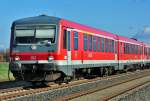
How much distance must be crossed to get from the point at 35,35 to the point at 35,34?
49mm

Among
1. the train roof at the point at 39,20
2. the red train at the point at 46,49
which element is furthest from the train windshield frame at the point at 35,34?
the train roof at the point at 39,20

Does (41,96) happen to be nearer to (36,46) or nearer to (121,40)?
(36,46)

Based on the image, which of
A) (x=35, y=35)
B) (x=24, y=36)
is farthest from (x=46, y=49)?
(x=24, y=36)

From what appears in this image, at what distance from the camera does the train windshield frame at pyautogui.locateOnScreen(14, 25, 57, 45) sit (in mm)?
18359

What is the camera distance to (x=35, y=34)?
18.5 meters

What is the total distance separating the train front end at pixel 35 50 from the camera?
18062 millimetres

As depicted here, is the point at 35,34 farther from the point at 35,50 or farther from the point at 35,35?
the point at 35,50

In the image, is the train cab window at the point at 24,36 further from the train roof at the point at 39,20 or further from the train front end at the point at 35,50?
the train roof at the point at 39,20

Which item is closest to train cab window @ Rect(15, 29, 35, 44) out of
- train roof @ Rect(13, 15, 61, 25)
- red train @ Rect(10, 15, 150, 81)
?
red train @ Rect(10, 15, 150, 81)

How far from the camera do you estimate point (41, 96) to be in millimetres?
15398

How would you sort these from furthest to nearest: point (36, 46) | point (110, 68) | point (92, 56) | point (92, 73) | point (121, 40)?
1. point (121, 40)
2. point (110, 68)
3. point (92, 73)
4. point (92, 56)
5. point (36, 46)

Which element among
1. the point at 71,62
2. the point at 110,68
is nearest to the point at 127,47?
the point at 110,68

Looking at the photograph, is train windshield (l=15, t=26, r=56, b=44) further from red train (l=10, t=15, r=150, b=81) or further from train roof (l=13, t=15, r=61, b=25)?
train roof (l=13, t=15, r=61, b=25)

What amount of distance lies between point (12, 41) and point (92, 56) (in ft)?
20.8
